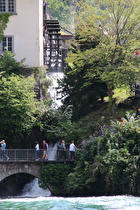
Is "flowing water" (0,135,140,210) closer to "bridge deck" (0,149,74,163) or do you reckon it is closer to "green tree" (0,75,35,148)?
"bridge deck" (0,149,74,163)

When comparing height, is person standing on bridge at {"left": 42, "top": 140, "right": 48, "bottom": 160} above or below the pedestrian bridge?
above

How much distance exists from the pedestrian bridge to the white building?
35.9 feet

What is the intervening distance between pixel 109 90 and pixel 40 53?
8189 mm

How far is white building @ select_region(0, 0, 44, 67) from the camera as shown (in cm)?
5191

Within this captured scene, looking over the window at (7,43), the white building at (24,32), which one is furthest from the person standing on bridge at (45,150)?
the window at (7,43)

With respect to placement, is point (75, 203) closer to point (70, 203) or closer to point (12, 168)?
point (70, 203)

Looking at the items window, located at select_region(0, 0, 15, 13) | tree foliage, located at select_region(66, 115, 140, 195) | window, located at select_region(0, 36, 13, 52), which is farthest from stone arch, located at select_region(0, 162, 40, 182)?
window, located at select_region(0, 0, 15, 13)

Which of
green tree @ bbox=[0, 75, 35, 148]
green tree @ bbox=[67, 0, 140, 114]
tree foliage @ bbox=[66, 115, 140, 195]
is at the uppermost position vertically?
green tree @ bbox=[67, 0, 140, 114]

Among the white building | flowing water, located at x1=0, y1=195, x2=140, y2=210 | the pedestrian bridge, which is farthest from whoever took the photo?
the white building

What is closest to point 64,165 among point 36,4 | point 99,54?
point 99,54

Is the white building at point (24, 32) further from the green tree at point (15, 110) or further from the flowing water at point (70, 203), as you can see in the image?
the flowing water at point (70, 203)

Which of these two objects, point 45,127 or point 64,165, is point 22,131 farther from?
point 64,165

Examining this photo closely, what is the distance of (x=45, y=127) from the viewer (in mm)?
47312

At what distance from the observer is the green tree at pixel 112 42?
46.3 metres
